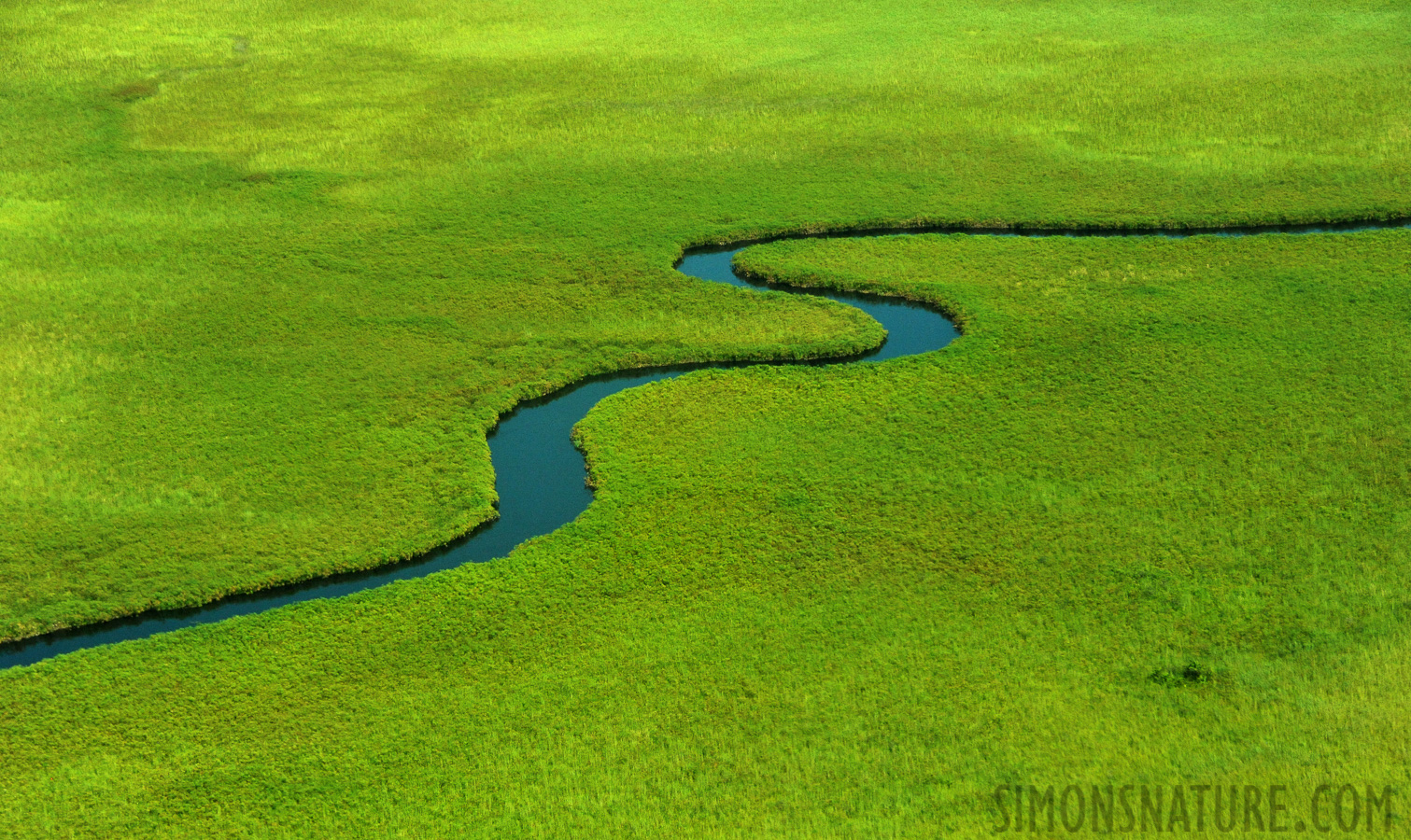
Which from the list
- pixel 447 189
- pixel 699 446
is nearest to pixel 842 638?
pixel 699 446

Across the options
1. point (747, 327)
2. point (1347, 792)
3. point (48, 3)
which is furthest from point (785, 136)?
point (48, 3)

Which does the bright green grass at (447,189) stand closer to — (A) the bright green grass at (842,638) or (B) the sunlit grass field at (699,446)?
(B) the sunlit grass field at (699,446)

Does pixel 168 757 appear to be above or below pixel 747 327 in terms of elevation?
below

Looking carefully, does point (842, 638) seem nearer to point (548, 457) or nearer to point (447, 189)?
point (548, 457)

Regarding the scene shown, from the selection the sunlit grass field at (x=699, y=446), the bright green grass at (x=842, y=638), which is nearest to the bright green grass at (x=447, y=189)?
the sunlit grass field at (x=699, y=446)

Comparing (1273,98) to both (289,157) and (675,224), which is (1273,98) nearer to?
(675,224)

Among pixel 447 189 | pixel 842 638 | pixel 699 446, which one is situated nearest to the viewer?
pixel 842 638
